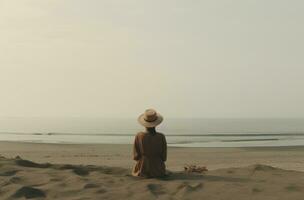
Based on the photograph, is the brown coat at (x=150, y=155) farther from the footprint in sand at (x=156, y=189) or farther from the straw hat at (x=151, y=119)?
the footprint in sand at (x=156, y=189)

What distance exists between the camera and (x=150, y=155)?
36.1ft

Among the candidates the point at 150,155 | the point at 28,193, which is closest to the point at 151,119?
the point at 150,155

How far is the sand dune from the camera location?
8812mm

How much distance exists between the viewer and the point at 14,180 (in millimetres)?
9891

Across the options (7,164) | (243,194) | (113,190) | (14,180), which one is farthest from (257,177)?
(7,164)

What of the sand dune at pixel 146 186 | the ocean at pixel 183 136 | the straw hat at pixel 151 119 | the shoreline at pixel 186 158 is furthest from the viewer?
the ocean at pixel 183 136

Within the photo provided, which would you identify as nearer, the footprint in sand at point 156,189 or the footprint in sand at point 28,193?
the footprint in sand at point 28,193

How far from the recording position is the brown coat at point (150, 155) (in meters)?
10.8

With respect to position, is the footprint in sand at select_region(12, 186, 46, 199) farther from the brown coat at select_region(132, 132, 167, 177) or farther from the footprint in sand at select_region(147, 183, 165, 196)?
the brown coat at select_region(132, 132, 167, 177)

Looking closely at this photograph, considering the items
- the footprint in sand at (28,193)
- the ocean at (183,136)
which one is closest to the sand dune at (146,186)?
the footprint in sand at (28,193)

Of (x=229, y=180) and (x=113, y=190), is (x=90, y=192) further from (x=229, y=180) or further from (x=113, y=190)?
(x=229, y=180)

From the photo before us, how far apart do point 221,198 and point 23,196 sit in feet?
11.2

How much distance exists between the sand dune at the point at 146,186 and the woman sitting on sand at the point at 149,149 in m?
0.34

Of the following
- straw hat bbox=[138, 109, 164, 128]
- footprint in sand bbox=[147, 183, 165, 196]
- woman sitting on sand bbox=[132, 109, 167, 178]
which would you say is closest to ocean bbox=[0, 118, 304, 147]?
woman sitting on sand bbox=[132, 109, 167, 178]
